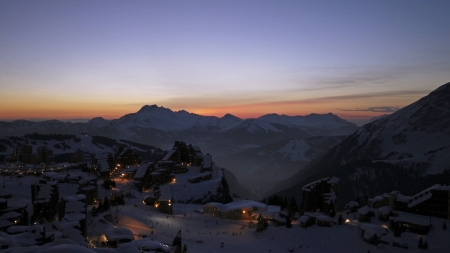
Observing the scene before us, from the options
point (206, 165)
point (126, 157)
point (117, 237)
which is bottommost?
point (206, 165)

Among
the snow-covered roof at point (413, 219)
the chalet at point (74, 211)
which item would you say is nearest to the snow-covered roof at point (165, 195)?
the chalet at point (74, 211)

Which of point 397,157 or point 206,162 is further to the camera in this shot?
point 397,157

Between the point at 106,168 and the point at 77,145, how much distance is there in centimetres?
12434

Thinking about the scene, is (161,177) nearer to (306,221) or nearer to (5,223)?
(306,221)

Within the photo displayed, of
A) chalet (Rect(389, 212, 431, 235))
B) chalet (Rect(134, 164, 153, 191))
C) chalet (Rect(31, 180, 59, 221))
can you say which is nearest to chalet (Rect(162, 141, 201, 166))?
chalet (Rect(134, 164, 153, 191))

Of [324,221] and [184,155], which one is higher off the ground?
[184,155]

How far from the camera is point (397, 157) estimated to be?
157 metres

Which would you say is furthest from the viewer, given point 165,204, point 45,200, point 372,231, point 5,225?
point 165,204

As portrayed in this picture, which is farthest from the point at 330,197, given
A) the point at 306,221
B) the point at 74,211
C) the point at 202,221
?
the point at 74,211

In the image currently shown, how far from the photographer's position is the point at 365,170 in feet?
452

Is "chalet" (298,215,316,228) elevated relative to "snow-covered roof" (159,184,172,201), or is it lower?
lower

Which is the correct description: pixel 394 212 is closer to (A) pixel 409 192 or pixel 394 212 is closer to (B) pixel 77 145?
(A) pixel 409 192

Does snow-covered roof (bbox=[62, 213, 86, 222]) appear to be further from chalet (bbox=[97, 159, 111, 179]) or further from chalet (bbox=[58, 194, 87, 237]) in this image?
chalet (bbox=[97, 159, 111, 179])

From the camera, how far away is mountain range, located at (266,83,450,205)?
12119cm
